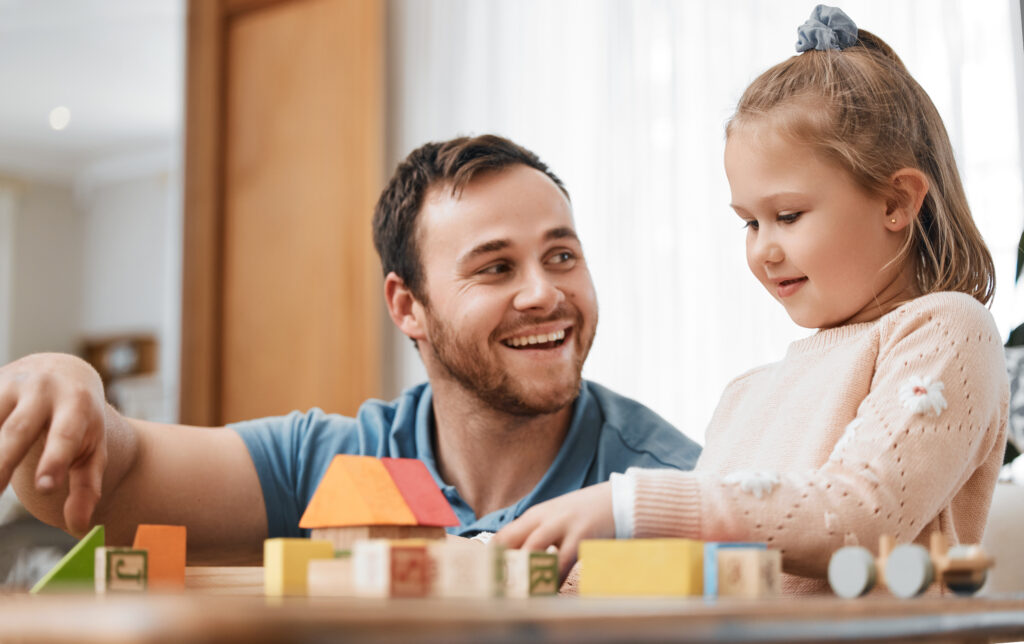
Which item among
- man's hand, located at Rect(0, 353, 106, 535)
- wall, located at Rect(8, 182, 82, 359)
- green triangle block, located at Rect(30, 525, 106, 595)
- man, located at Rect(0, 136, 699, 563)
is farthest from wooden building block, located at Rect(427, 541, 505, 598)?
wall, located at Rect(8, 182, 82, 359)

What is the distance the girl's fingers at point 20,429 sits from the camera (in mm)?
756

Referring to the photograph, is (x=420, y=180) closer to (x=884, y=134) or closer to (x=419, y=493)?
(x=884, y=134)

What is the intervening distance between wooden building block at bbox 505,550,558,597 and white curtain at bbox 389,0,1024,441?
85.3 inches

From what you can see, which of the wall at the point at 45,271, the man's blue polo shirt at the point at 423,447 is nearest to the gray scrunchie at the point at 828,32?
the man's blue polo shirt at the point at 423,447

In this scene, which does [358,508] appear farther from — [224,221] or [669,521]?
[224,221]

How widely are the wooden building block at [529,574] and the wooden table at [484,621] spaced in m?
0.12

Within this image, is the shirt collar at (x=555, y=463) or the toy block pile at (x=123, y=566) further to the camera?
the shirt collar at (x=555, y=463)

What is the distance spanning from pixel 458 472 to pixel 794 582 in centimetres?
73

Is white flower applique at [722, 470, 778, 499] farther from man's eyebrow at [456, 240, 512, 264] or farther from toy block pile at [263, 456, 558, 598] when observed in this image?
man's eyebrow at [456, 240, 512, 264]

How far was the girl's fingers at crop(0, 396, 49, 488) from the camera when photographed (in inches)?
29.8

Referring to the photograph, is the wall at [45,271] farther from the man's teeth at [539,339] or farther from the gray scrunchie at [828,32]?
the gray scrunchie at [828,32]

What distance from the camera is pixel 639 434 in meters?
1.41

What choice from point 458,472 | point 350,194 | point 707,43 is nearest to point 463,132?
point 350,194

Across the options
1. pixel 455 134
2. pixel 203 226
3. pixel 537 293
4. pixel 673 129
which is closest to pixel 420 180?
pixel 537 293
